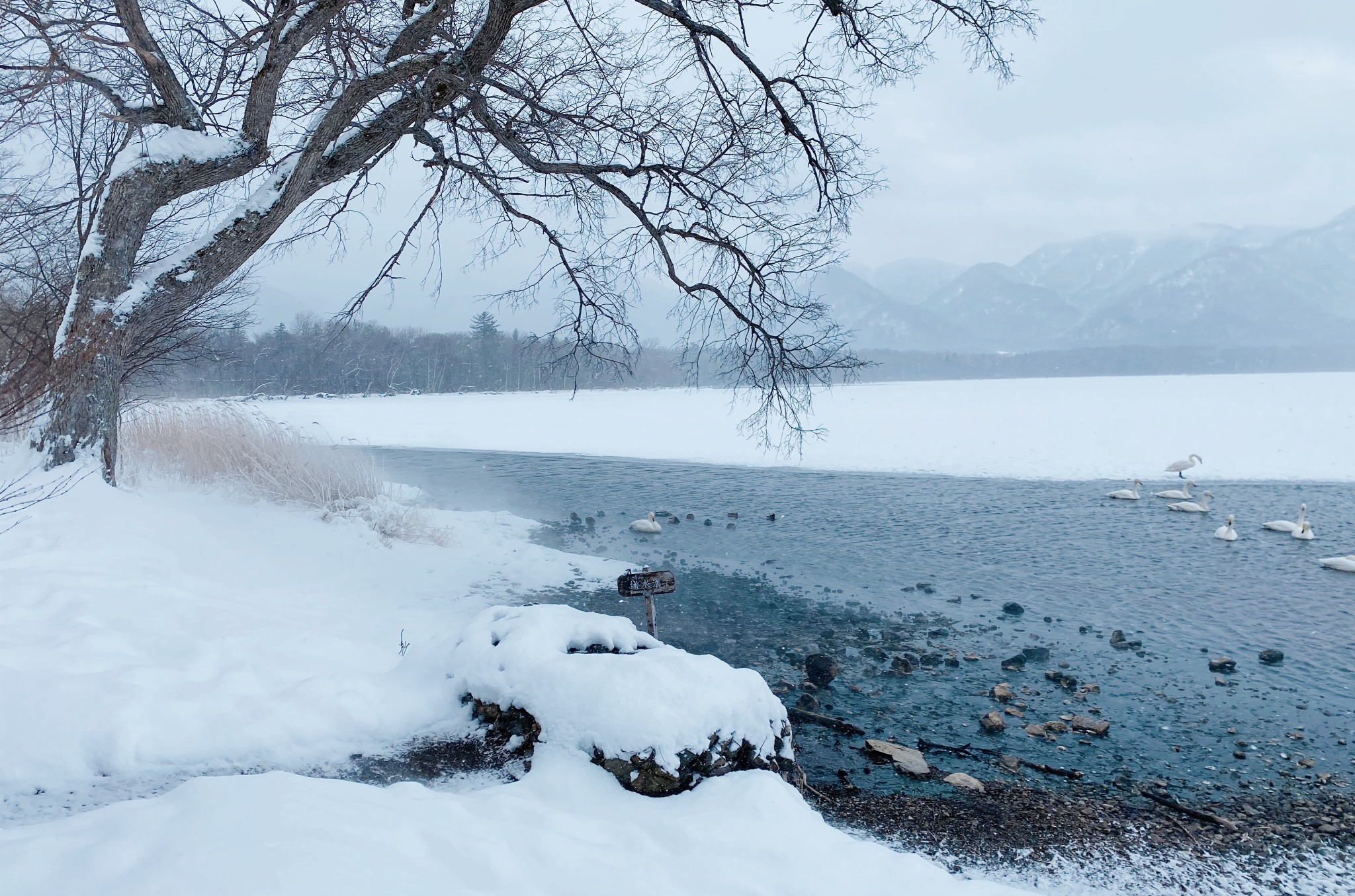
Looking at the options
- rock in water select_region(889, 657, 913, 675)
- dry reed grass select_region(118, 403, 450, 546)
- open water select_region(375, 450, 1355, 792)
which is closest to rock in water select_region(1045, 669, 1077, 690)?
open water select_region(375, 450, 1355, 792)

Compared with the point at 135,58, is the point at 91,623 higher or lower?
lower

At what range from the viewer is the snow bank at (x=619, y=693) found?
138 inches

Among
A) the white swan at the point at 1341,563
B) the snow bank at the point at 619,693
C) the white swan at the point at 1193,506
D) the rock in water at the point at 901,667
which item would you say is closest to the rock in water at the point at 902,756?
the snow bank at the point at 619,693

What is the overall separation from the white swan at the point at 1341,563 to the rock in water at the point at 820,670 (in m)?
7.19

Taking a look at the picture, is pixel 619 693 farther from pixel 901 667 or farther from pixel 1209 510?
pixel 1209 510

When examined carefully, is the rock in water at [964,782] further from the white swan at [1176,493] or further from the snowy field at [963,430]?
the white swan at [1176,493]

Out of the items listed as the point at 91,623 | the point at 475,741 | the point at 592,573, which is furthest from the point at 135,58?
the point at 475,741

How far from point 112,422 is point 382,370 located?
51.5m

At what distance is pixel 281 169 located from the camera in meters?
6.59

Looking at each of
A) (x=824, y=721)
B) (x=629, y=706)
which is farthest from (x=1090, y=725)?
(x=629, y=706)

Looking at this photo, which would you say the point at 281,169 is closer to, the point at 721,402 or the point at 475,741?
the point at 475,741

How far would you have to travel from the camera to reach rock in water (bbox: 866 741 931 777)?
14.7 ft

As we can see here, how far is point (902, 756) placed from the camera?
4621 millimetres

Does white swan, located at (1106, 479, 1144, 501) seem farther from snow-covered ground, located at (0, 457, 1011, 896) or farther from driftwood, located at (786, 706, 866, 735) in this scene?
snow-covered ground, located at (0, 457, 1011, 896)
